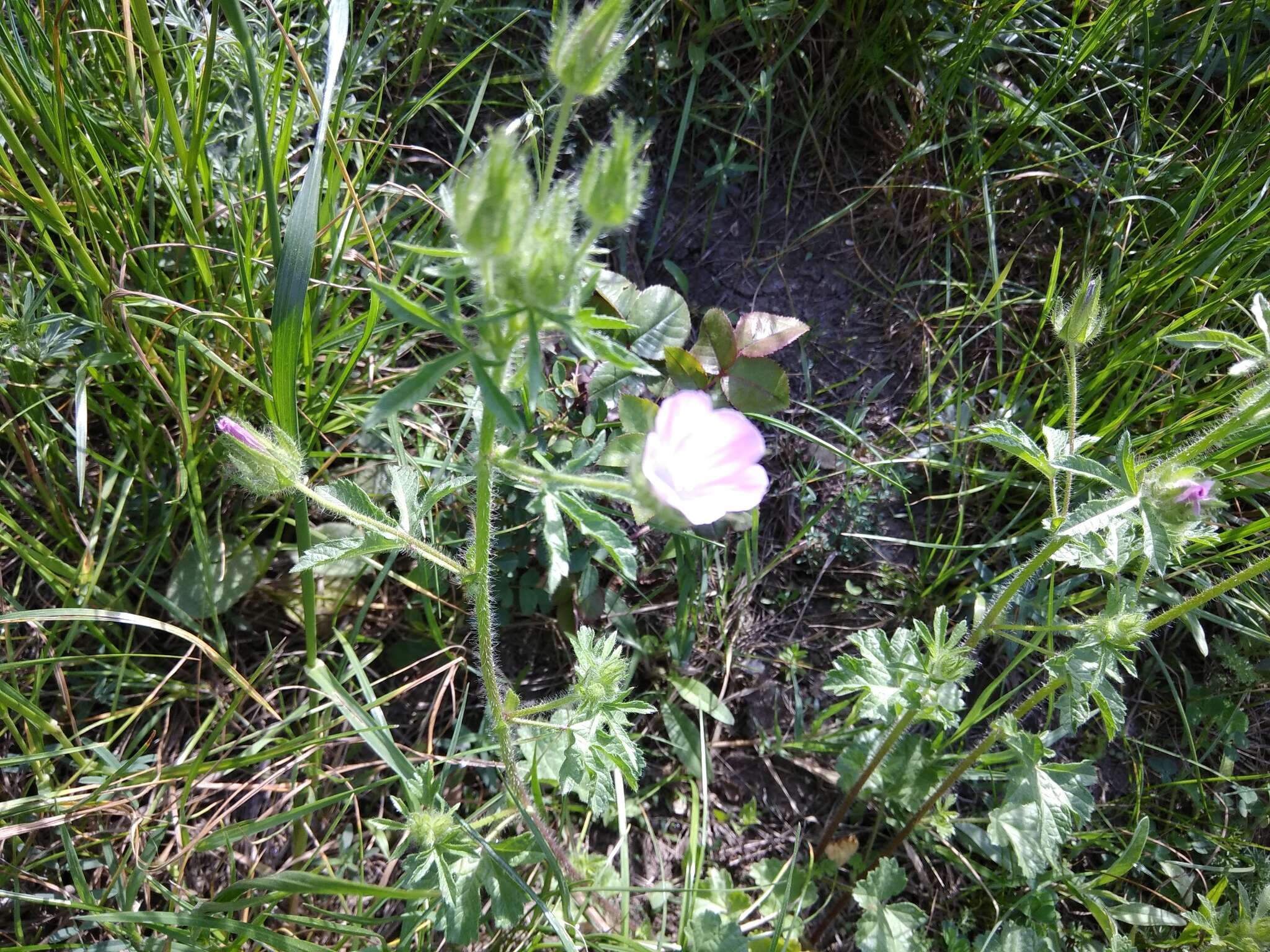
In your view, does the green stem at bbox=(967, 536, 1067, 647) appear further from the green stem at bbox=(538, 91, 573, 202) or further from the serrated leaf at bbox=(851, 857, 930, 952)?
the green stem at bbox=(538, 91, 573, 202)

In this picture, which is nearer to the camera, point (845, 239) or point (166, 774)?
point (166, 774)

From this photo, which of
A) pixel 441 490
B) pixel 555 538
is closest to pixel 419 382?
pixel 441 490

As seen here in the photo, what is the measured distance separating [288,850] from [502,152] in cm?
220

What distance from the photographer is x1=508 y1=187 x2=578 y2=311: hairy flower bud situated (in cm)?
137

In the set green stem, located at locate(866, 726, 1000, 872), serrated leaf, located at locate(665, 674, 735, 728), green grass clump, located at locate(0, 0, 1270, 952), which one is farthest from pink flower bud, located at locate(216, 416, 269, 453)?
green stem, located at locate(866, 726, 1000, 872)

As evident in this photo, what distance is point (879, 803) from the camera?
9.06 feet

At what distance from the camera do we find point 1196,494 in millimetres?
1886

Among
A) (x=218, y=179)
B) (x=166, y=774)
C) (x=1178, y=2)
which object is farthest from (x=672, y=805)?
(x=1178, y=2)

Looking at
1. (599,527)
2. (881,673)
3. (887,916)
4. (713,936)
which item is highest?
(599,527)

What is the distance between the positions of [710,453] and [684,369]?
33.3 inches

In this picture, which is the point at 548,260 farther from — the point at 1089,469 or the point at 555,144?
the point at 1089,469

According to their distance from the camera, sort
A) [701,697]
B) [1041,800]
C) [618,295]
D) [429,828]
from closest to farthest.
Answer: [429,828] → [1041,800] → [618,295] → [701,697]

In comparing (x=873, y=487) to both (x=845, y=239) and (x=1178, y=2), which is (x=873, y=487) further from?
(x=1178, y=2)

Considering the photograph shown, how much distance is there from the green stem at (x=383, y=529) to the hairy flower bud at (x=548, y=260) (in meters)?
0.62
